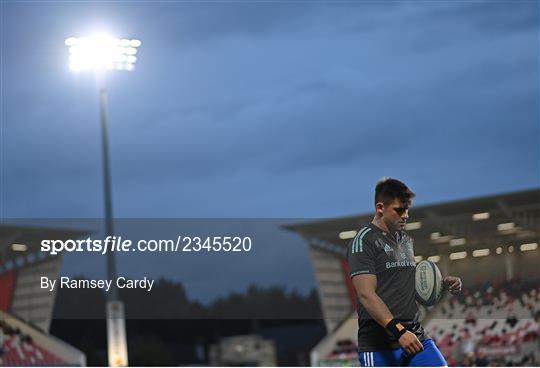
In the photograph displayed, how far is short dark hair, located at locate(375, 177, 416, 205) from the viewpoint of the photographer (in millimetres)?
4082

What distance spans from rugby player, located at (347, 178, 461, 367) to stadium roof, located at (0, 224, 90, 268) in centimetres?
1615

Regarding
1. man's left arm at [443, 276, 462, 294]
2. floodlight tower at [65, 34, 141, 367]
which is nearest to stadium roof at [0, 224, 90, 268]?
floodlight tower at [65, 34, 141, 367]

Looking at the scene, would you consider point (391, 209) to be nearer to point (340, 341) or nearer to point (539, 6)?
point (340, 341)

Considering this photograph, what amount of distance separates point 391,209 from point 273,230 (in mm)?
16712

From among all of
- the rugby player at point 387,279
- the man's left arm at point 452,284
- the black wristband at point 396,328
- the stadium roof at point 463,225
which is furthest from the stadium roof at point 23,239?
the black wristband at point 396,328

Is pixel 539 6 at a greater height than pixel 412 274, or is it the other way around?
pixel 539 6

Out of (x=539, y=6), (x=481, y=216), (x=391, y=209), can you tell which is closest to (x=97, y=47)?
(x=481, y=216)

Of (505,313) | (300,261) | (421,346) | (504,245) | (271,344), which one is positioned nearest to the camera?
(421,346)

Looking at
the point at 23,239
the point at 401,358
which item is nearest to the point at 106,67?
the point at 23,239

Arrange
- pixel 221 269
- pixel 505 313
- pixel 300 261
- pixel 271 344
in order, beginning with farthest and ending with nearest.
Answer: pixel 271 344 → pixel 221 269 → pixel 300 261 → pixel 505 313

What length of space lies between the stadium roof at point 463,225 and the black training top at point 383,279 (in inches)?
551

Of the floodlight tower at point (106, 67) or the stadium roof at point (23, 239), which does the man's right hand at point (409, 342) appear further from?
the stadium roof at point (23, 239)

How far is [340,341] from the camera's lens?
20.6 meters

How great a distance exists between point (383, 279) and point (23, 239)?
17.5m
